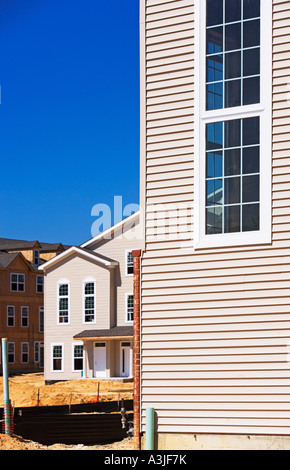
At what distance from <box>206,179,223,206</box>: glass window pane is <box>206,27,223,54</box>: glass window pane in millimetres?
1899

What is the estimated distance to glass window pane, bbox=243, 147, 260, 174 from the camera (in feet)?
32.4

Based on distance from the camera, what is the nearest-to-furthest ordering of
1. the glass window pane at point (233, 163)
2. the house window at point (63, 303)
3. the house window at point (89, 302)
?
the glass window pane at point (233, 163) → the house window at point (89, 302) → the house window at point (63, 303)

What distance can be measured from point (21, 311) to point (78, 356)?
16.1 metres

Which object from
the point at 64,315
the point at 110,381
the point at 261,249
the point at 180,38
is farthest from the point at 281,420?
the point at 64,315

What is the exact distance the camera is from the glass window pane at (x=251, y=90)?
9.95 m

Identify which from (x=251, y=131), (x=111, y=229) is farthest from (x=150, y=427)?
(x=111, y=229)

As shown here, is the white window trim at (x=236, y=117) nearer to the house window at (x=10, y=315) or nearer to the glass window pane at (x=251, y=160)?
the glass window pane at (x=251, y=160)

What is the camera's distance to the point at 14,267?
56.4 metres

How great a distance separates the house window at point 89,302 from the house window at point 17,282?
16.2m

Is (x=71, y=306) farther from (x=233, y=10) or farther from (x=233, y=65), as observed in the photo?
(x=233, y=10)

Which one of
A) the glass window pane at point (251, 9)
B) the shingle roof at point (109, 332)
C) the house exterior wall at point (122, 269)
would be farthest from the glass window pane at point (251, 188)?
the house exterior wall at point (122, 269)

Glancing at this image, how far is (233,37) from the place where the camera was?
10164 millimetres

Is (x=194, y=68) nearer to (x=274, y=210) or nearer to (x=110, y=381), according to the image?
(x=274, y=210)

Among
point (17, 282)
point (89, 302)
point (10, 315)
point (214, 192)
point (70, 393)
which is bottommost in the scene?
point (70, 393)
